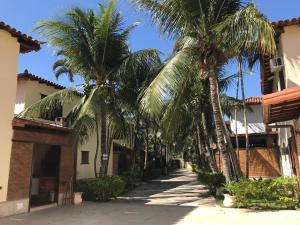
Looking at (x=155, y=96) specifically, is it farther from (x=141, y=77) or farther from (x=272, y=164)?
(x=272, y=164)

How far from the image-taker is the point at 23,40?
12008 mm

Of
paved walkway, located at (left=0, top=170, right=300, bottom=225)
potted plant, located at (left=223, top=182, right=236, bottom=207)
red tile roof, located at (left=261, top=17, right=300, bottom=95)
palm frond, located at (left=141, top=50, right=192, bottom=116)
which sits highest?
red tile roof, located at (left=261, top=17, right=300, bottom=95)

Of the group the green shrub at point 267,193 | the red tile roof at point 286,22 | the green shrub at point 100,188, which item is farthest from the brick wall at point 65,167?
the red tile roof at point 286,22

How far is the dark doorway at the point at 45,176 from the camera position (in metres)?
14.1

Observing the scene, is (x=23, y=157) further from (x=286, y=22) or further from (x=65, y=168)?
(x=286, y=22)

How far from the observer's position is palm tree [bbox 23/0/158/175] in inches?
547

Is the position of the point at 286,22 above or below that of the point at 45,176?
above

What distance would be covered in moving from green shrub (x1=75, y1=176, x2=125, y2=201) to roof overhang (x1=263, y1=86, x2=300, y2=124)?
306 inches

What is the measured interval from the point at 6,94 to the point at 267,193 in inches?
392

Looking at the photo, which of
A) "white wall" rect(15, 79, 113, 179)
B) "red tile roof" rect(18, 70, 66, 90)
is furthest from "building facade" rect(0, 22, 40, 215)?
"white wall" rect(15, 79, 113, 179)

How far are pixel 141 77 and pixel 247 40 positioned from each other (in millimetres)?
6927

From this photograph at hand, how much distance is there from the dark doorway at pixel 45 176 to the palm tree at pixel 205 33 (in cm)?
653

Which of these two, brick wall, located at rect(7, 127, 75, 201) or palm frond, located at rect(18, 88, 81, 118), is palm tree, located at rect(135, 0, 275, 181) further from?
palm frond, located at rect(18, 88, 81, 118)

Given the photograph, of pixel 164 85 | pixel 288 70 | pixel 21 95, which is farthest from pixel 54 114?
pixel 288 70
